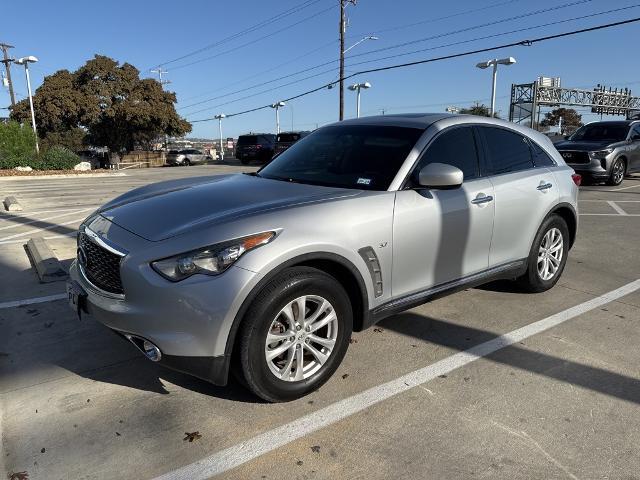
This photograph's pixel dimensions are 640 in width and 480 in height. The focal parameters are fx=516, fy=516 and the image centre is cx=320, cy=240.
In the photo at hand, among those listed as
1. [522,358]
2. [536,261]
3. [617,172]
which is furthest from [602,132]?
[522,358]

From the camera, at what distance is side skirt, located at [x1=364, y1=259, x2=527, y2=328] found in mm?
3383

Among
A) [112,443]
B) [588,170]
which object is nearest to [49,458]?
[112,443]

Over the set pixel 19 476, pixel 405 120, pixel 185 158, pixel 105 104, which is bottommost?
pixel 185 158

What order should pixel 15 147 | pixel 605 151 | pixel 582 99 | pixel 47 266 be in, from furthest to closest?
pixel 582 99 < pixel 15 147 < pixel 605 151 < pixel 47 266

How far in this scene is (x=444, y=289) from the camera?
378cm

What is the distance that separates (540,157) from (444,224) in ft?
5.78

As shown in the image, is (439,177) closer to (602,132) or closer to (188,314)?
(188,314)

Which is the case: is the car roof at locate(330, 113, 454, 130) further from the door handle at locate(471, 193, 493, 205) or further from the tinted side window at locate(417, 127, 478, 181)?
the door handle at locate(471, 193, 493, 205)

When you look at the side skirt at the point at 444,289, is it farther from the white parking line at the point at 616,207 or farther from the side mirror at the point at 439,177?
the white parking line at the point at 616,207

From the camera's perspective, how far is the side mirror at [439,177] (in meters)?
3.41

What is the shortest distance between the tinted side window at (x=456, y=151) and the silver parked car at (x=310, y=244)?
0.01 m

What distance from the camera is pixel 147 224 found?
2.99 m

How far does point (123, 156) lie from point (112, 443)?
45326 millimetres

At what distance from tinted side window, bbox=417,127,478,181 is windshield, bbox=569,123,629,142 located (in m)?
12.1
